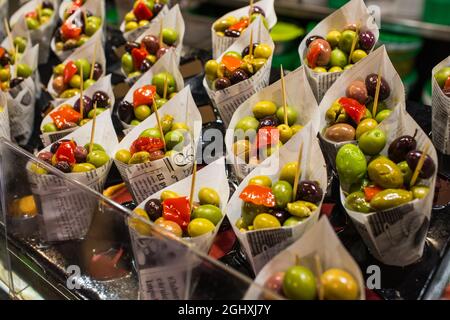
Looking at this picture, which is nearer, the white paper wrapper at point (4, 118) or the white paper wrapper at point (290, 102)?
the white paper wrapper at point (290, 102)

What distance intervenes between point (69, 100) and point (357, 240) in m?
1.27

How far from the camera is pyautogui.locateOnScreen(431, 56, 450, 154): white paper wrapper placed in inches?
79.8

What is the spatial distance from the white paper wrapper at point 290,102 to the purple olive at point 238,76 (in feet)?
0.43

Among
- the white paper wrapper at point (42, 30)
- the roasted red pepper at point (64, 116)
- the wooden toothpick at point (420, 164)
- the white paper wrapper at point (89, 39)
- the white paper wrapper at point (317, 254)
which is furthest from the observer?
the white paper wrapper at point (42, 30)

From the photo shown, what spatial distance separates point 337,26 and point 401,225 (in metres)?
1.11

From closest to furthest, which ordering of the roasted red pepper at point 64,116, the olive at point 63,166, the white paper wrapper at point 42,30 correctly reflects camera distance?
the olive at point 63,166 < the roasted red pepper at point 64,116 < the white paper wrapper at point 42,30

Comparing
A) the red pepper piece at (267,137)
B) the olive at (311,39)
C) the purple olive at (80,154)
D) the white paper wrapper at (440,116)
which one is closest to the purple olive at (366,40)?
the olive at (311,39)

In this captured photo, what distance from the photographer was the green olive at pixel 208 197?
178 centimetres

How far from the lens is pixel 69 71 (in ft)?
8.32

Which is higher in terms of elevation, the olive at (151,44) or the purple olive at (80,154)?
the olive at (151,44)

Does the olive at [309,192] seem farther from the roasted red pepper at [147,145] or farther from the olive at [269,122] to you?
the roasted red pepper at [147,145]

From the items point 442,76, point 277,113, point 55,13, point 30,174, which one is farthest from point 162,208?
point 55,13

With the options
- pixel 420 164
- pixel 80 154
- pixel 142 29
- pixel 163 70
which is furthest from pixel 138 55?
pixel 420 164

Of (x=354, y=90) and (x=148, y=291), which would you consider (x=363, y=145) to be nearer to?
(x=354, y=90)
